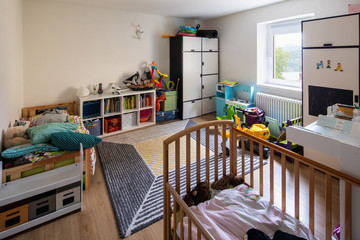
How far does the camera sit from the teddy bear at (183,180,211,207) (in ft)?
4.93

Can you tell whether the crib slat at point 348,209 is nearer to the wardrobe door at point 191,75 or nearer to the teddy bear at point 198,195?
the teddy bear at point 198,195

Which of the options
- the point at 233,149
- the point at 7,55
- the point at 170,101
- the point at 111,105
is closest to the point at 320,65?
the point at 233,149

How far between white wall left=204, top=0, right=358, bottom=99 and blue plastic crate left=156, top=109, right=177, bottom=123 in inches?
56.4

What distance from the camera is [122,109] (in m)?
3.81

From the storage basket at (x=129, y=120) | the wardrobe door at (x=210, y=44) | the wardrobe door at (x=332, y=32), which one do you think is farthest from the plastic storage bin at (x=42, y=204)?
the wardrobe door at (x=210, y=44)

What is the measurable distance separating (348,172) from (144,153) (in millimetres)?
2351

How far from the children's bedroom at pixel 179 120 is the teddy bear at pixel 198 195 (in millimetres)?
13

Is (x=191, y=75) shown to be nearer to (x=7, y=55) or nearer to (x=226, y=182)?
(x=7, y=55)

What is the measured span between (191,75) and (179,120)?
1.00 meters

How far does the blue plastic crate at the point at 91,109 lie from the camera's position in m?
3.46

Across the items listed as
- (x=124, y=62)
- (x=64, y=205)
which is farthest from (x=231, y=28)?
(x=64, y=205)

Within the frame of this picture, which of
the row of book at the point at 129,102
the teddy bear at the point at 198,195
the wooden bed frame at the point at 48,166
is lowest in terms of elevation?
the teddy bear at the point at 198,195

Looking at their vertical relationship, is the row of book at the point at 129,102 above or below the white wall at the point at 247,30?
below

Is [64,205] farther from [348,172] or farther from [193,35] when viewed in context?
[193,35]
